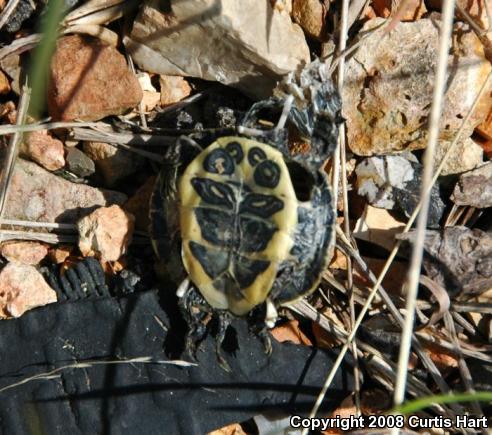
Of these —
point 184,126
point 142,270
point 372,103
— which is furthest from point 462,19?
point 142,270

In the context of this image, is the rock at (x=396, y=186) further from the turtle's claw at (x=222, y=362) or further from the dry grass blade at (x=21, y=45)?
the dry grass blade at (x=21, y=45)

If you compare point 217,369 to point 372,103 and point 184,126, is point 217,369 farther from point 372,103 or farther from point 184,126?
point 372,103

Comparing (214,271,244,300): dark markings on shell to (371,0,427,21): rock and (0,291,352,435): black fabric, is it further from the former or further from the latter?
(371,0,427,21): rock

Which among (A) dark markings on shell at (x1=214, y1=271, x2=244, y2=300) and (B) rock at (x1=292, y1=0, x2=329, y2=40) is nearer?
(A) dark markings on shell at (x1=214, y1=271, x2=244, y2=300)

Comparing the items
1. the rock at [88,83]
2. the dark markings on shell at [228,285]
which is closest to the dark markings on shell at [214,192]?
the dark markings on shell at [228,285]

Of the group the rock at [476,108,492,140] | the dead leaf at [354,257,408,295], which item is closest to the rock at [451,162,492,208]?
the rock at [476,108,492,140]

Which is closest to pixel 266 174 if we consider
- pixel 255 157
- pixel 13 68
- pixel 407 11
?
pixel 255 157
